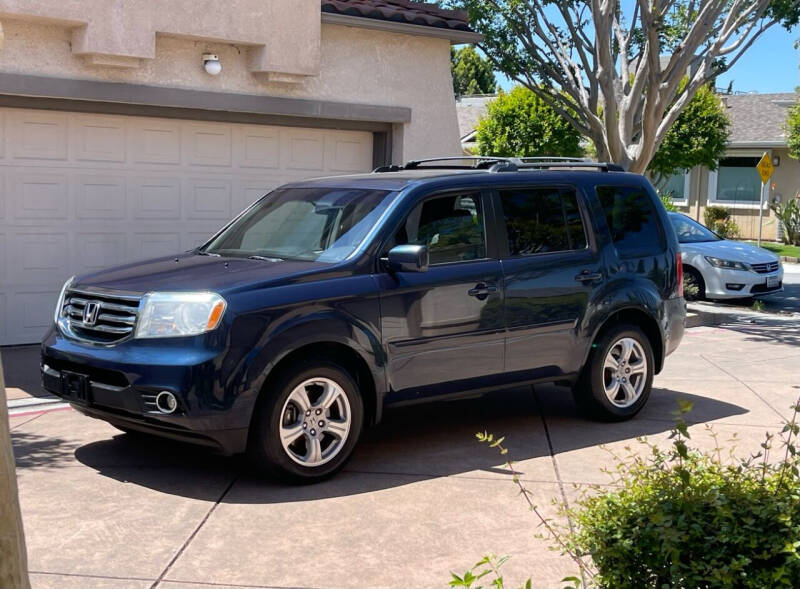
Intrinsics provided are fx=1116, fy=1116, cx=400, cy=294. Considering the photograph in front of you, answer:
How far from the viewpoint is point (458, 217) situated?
305 inches

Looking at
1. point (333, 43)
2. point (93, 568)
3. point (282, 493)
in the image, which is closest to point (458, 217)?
point (282, 493)

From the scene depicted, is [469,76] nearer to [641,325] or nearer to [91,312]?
[641,325]

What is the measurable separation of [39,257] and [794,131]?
28247 mm

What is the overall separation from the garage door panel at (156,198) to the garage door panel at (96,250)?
1.14ft

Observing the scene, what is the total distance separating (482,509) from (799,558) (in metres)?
2.81

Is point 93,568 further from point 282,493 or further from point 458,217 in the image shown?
point 458,217

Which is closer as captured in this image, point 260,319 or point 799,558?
point 799,558

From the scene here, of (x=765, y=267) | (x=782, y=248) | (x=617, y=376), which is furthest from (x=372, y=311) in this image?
(x=782, y=248)

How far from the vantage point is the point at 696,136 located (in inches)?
1339

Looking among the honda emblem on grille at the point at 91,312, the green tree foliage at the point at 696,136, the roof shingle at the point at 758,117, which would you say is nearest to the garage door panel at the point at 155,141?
the honda emblem on grille at the point at 91,312

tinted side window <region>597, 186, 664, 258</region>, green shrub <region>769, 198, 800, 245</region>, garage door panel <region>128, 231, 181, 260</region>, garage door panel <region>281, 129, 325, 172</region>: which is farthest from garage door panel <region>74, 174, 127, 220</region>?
green shrub <region>769, 198, 800, 245</region>

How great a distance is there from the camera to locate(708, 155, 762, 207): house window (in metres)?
38.2

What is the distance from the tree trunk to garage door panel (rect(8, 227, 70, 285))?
8.98m

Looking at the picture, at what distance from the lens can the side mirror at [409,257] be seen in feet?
22.9
